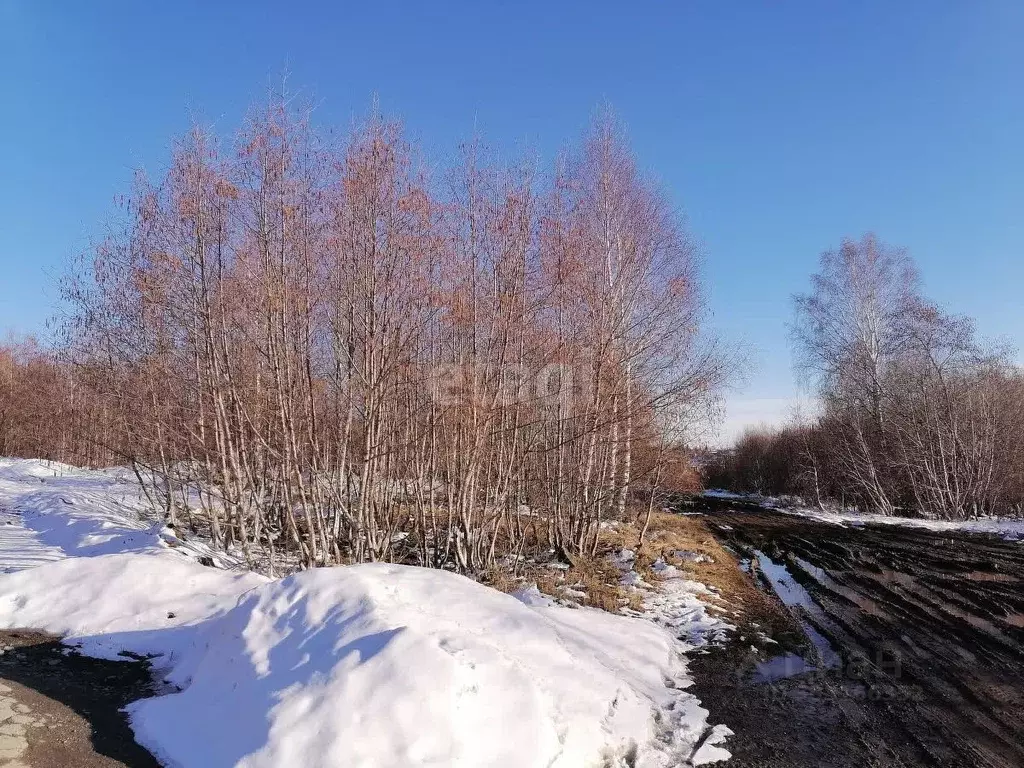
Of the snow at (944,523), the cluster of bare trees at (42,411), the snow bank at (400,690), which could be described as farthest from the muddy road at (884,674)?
the cluster of bare trees at (42,411)

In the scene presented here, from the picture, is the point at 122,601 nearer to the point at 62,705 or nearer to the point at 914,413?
the point at 62,705

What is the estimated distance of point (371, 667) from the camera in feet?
12.4

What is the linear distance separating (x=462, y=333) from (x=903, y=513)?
2226 centimetres

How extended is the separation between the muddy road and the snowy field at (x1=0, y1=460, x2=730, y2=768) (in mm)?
517

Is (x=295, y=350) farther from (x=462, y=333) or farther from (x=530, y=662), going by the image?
(x=530, y=662)

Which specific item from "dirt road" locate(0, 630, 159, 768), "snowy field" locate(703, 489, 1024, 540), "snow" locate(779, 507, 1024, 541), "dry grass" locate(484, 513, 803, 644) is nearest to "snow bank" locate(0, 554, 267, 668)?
"dirt road" locate(0, 630, 159, 768)

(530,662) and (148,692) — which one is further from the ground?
(530,662)

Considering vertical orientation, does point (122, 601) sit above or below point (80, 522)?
below

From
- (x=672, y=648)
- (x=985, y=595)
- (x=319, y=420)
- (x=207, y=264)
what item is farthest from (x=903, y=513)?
(x=207, y=264)

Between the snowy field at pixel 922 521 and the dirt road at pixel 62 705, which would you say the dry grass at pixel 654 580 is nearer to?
the dirt road at pixel 62 705

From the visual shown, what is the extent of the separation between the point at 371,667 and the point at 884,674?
5144 mm

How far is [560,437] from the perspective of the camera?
10273 mm

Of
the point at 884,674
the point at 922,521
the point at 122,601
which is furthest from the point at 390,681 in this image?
the point at 922,521

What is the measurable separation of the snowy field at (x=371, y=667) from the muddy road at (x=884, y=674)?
517mm
